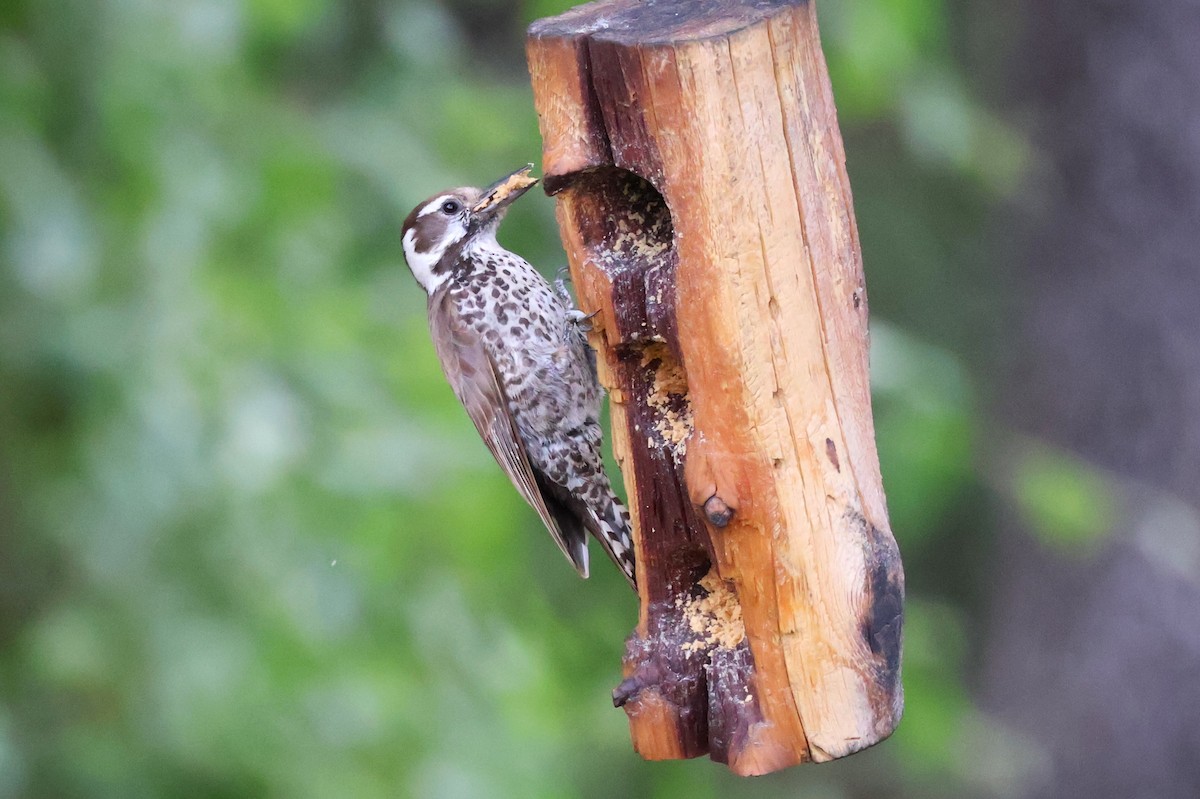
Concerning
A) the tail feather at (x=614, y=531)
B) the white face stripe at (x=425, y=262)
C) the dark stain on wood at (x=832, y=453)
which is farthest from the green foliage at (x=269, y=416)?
the dark stain on wood at (x=832, y=453)

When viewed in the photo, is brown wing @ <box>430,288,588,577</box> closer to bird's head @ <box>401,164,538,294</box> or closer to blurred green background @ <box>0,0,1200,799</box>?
bird's head @ <box>401,164,538,294</box>

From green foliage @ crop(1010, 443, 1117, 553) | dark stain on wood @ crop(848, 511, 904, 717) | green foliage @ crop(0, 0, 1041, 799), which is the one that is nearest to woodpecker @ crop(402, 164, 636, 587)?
green foliage @ crop(0, 0, 1041, 799)

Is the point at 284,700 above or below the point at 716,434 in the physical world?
below

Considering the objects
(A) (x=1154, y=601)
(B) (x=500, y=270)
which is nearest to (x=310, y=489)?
(B) (x=500, y=270)

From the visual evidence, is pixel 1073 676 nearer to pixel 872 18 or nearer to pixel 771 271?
pixel 872 18

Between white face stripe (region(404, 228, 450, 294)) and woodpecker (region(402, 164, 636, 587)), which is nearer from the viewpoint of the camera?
woodpecker (region(402, 164, 636, 587))

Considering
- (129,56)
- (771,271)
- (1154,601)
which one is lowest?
(1154,601)
